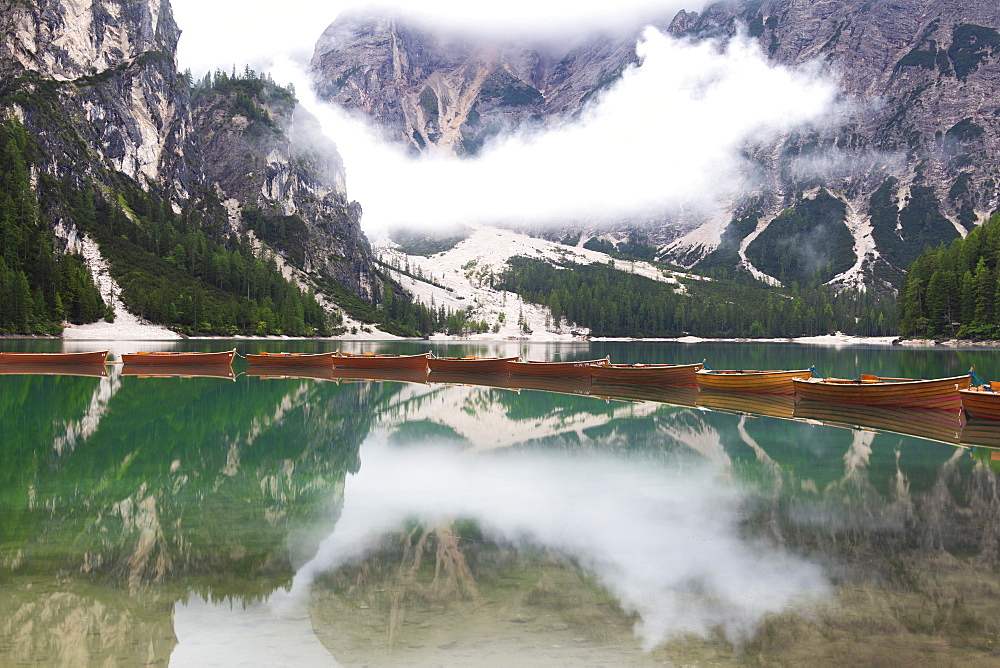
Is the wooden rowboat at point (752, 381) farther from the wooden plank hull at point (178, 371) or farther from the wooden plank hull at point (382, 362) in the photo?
the wooden plank hull at point (178, 371)

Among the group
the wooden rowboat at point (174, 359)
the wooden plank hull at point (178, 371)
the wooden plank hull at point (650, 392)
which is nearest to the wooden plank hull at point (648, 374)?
the wooden plank hull at point (650, 392)

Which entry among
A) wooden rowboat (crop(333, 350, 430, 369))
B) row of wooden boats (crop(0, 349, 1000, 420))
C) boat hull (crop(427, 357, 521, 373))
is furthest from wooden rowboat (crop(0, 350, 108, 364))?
boat hull (crop(427, 357, 521, 373))

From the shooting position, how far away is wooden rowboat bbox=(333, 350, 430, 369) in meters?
65.6

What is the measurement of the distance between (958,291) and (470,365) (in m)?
118

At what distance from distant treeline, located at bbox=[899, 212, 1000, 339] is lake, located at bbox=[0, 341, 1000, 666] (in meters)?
121

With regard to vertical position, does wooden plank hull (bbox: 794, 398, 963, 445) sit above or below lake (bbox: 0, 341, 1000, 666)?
above

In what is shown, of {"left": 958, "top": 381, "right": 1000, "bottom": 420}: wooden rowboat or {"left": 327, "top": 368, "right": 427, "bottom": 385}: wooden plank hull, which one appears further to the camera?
{"left": 327, "top": 368, "right": 427, "bottom": 385}: wooden plank hull

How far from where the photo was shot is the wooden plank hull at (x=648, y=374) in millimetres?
Result: 50750

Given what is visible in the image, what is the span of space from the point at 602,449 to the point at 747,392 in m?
26.7

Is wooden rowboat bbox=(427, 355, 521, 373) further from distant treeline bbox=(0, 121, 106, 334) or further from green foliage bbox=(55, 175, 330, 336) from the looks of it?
green foliage bbox=(55, 175, 330, 336)

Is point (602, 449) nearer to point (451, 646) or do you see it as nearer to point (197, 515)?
point (197, 515)

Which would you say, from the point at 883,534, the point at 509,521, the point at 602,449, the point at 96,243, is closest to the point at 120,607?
the point at 509,521

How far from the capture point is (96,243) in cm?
17500

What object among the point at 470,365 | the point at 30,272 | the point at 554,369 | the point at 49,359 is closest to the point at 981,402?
the point at 554,369
